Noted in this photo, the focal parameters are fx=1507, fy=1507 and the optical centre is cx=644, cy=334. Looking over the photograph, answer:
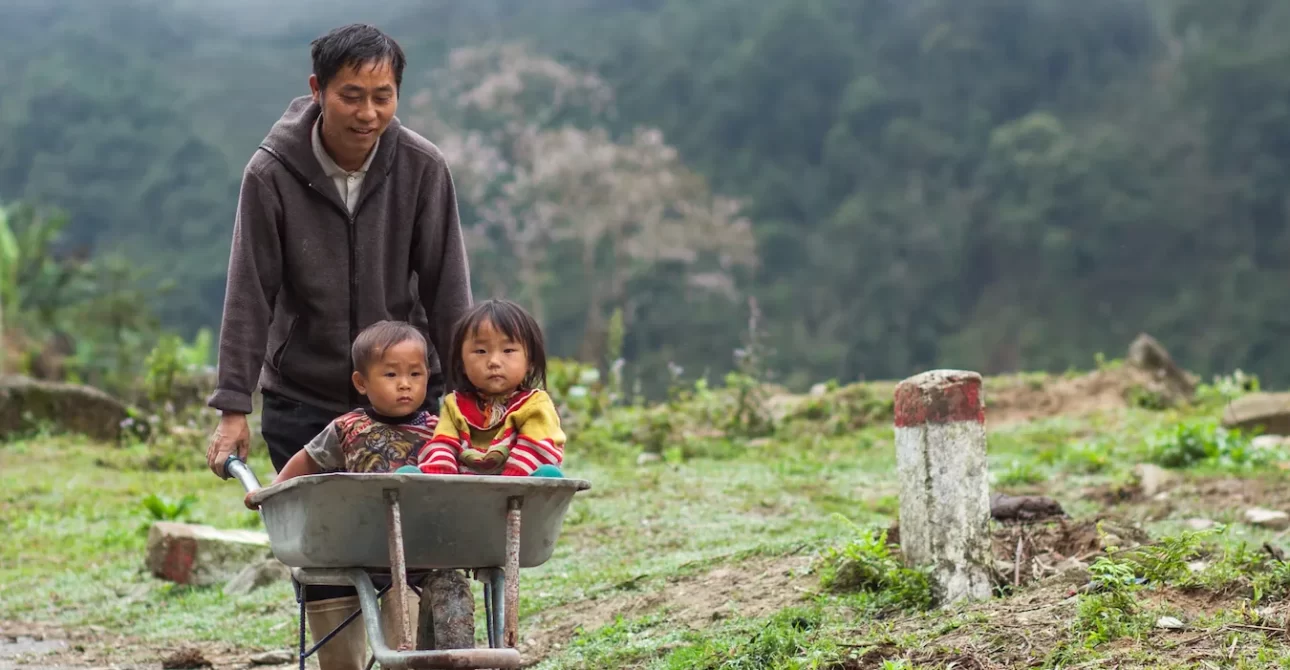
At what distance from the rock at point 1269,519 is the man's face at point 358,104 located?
507 cm

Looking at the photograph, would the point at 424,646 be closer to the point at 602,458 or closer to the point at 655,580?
the point at 655,580

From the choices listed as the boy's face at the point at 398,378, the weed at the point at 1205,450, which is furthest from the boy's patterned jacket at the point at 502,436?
the weed at the point at 1205,450

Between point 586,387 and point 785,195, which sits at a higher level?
point 785,195

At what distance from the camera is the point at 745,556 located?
5.95 metres

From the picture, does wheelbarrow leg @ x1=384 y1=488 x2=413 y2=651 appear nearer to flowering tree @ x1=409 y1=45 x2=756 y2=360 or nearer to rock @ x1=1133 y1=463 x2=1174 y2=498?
rock @ x1=1133 y1=463 x2=1174 y2=498

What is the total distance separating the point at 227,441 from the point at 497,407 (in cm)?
78

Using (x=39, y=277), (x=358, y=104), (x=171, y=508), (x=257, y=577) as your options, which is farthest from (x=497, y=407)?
(x=39, y=277)

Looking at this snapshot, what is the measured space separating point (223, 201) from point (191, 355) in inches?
1032

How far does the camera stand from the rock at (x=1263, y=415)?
35.0 feet

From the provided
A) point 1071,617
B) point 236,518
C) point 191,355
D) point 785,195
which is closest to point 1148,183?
point 785,195

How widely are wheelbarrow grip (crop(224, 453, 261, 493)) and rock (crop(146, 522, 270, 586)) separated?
147 inches

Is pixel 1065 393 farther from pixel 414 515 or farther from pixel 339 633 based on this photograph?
pixel 414 515

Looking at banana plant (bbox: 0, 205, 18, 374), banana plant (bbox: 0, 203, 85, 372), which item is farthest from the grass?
banana plant (bbox: 0, 203, 85, 372)

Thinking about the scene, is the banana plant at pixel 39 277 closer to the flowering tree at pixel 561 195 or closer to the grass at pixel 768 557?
the flowering tree at pixel 561 195
